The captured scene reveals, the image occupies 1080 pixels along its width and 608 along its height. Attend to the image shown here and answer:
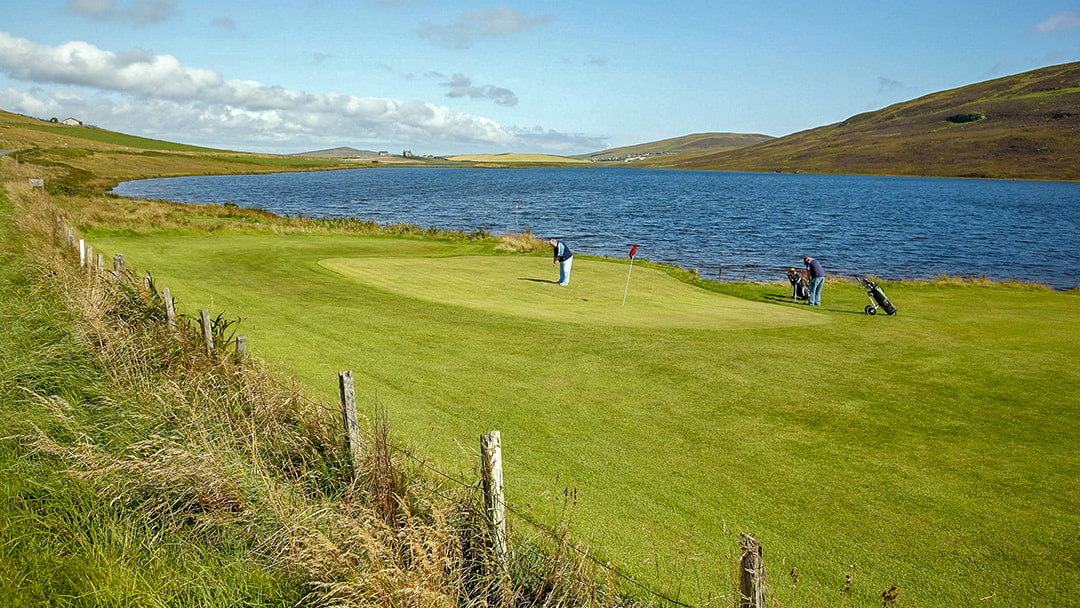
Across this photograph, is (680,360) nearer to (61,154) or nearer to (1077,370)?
(1077,370)

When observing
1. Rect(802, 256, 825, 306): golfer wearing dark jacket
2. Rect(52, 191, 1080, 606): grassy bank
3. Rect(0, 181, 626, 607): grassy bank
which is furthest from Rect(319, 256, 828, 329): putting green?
Rect(0, 181, 626, 607): grassy bank

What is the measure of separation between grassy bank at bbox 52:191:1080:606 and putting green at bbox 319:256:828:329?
0.19 m

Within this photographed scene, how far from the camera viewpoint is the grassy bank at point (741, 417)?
6.38 metres

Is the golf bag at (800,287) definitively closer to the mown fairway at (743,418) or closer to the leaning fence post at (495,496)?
the mown fairway at (743,418)

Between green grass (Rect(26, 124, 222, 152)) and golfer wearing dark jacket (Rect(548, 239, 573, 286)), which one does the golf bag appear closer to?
golfer wearing dark jacket (Rect(548, 239, 573, 286))

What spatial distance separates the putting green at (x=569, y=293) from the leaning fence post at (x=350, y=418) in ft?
35.1

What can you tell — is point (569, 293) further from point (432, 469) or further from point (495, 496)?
point (495, 496)

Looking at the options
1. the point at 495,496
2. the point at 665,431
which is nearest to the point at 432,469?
the point at 495,496

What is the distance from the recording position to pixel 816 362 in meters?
13.0

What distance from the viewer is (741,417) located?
9.88 m

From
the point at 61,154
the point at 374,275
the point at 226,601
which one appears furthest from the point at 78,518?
the point at 61,154

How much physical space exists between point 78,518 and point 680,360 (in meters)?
10.1

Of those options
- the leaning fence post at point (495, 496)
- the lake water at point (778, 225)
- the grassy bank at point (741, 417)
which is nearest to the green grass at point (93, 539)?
the leaning fence post at point (495, 496)

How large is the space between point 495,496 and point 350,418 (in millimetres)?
1891
